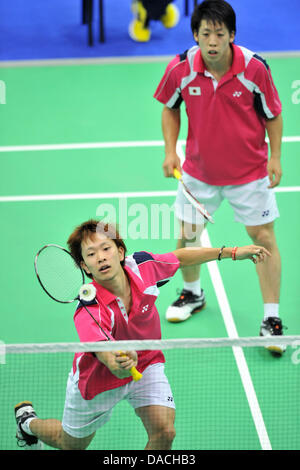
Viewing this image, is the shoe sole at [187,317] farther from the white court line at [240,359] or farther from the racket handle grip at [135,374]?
the racket handle grip at [135,374]

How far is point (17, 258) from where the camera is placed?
607cm

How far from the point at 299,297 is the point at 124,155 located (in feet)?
9.09

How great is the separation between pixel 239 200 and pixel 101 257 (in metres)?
1.71

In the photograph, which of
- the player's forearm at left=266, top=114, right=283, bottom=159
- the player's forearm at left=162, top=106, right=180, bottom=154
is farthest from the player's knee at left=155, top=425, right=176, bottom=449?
the player's forearm at left=162, top=106, right=180, bottom=154

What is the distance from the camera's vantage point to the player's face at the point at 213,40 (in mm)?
4594

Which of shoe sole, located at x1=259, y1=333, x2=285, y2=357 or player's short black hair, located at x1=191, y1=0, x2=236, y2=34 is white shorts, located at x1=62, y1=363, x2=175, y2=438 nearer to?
shoe sole, located at x1=259, y1=333, x2=285, y2=357

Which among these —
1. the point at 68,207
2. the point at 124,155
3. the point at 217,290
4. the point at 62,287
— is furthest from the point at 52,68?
the point at 62,287

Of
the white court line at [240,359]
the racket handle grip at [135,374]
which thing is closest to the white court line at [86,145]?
the white court line at [240,359]

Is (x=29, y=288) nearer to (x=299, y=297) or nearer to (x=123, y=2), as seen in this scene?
(x=299, y=297)

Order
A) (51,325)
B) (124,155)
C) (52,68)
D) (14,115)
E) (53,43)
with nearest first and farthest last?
1. (51,325)
2. (124,155)
3. (14,115)
4. (52,68)
5. (53,43)

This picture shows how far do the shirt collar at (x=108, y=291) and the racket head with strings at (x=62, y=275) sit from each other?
0.10m

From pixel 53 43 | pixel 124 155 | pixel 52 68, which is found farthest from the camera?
pixel 53 43

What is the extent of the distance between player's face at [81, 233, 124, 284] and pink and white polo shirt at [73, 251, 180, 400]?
95mm

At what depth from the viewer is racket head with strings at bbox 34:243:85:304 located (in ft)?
12.0
